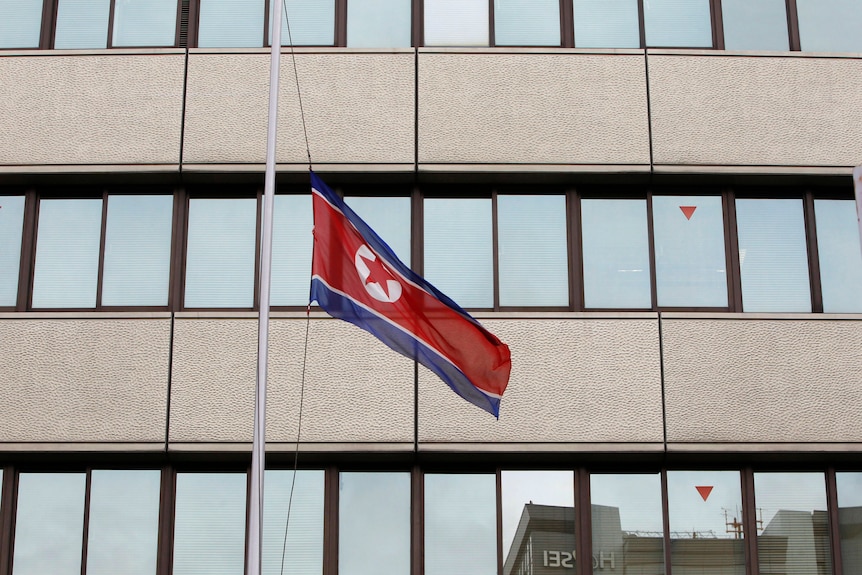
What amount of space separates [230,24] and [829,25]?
791 cm

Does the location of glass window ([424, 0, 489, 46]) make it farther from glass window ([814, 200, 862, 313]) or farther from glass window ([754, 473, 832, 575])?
glass window ([754, 473, 832, 575])

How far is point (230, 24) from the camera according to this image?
56.9ft

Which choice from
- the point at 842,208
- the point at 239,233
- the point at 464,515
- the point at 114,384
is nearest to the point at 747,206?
the point at 842,208

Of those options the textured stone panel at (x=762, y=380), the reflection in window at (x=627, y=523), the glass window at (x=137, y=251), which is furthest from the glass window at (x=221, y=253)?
the textured stone panel at (x=762, y=380)

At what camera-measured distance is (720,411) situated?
15438 millimetres

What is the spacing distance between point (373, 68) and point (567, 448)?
536cm

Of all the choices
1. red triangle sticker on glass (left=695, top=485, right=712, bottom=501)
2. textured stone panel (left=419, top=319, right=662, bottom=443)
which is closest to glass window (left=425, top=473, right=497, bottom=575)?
textured stone panel (left=419, top=319, right=662, bottom=443)

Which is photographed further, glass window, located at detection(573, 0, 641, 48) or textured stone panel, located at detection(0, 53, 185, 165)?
glass window, located at detection(573, 0, 641, 48)

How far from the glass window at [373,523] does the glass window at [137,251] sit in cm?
332

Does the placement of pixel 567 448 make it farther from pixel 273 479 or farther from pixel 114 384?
pixel 114 384

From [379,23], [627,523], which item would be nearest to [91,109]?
[379,23]

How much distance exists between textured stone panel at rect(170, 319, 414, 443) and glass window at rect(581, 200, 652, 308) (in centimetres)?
267

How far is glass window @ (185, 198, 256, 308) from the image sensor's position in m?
16.2

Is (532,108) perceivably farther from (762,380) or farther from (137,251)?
(137,251)
